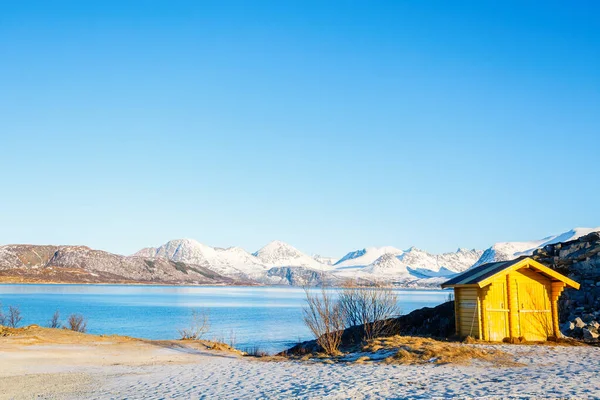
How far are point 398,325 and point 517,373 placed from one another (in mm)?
14911

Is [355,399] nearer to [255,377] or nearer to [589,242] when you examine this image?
[255,377]

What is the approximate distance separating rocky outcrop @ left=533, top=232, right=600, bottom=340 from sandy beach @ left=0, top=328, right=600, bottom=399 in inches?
146

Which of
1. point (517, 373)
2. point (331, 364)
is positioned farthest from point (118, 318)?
point (517, 373)

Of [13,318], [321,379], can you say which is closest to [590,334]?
[321,379]

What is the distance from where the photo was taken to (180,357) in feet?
77.6

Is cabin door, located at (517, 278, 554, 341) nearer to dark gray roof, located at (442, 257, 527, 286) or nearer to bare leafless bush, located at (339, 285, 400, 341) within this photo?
dark gray roof, located at (442, 257, 527, 286)

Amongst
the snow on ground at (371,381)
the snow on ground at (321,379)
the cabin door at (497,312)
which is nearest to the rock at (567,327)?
the snow on ground at (321,379)

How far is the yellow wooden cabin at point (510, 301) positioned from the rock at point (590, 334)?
1.45 meters

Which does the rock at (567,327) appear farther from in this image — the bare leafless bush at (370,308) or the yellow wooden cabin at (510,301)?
the bare leafless bush at (370,308)

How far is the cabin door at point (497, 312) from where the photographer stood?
23.2 metres

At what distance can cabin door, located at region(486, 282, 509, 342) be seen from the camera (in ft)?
76.0

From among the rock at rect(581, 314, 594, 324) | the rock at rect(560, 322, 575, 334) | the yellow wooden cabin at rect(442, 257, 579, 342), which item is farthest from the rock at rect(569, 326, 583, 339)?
the yellow wooden cabin at rect(442, 257, 579, 342)

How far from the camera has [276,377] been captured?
17469mm

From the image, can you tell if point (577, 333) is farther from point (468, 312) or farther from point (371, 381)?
point (371, 381)
